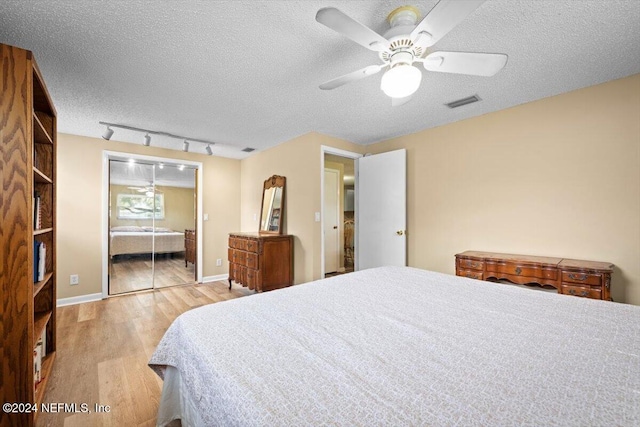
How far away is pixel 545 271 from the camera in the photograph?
2.31 metres

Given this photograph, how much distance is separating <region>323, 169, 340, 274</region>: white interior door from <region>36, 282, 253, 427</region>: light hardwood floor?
221cm

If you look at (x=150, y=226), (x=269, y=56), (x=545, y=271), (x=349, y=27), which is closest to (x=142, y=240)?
(x=150, y=226)

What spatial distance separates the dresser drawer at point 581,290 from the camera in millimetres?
2086

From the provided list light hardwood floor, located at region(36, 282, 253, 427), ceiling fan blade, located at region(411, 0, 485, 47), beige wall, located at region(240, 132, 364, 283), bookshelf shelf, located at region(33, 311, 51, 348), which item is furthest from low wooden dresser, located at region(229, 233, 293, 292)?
ceiling fan blade, located at region(411, 0, 485, 47)

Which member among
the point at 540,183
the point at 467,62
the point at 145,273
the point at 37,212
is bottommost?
the point at 145,273

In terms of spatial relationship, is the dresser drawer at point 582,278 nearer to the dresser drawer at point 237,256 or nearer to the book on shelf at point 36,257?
the dresser drawer at point 237,256

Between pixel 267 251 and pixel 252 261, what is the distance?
0.95ft

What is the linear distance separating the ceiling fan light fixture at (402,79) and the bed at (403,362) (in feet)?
3.98

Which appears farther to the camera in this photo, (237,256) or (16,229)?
(237,256)

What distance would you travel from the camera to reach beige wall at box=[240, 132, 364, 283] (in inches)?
140

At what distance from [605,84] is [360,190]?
8.77 ft

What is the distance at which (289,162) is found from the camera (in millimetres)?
3988

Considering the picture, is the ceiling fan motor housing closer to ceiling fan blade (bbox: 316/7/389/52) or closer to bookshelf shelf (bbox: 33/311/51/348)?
ceiling fan blade (bbox: 316/7/389/52)

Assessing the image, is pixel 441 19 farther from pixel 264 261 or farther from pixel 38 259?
pixel 264 261
